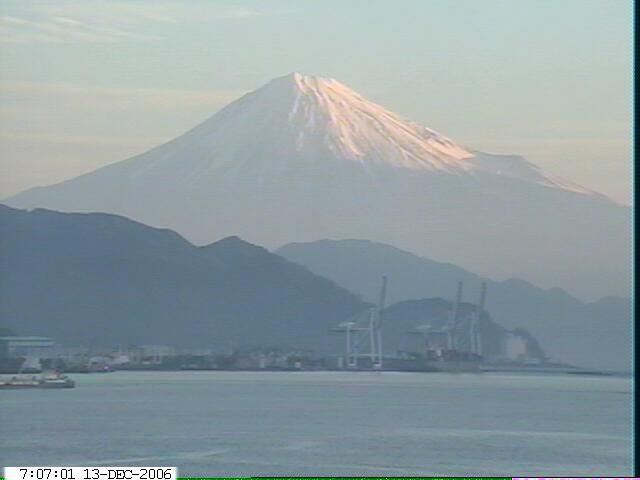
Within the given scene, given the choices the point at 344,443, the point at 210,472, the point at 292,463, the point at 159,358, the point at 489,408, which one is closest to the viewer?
the point at 210,472

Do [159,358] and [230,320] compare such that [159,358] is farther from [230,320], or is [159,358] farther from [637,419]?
[637,419]

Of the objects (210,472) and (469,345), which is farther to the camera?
(469,345)

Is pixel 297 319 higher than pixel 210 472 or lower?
higher

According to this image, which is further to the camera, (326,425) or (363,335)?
(363,335)

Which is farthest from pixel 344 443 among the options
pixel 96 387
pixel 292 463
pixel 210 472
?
pixel 96 387

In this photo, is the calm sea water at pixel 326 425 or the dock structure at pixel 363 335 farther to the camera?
the dock structure at pixel 363 335

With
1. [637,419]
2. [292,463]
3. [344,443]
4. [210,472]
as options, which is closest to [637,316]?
[637,419]

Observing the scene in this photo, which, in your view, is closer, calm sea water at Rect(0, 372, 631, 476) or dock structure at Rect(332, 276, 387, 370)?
calm sea water at Rect(0, 372, 631, 476)

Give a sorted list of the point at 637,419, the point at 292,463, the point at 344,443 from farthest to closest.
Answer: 1. the point at 344,443
2. the point at 292,463
3. the point at 637,419
